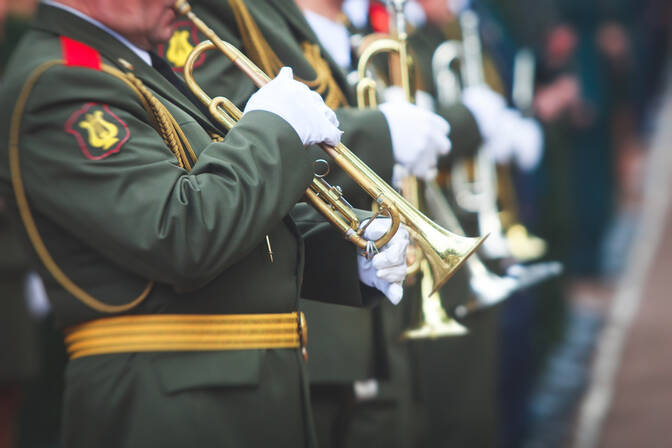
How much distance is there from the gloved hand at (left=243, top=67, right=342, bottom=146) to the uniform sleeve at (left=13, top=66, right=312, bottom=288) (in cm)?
5

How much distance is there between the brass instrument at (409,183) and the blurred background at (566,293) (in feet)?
4.02

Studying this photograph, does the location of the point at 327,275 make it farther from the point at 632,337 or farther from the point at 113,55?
the point at 632,337

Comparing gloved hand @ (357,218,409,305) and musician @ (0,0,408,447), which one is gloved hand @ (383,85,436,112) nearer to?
gloved hand @ (357,218,409,305)

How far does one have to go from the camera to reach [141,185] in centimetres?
170

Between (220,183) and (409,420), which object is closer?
(220,183)

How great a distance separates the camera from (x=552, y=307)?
592cm

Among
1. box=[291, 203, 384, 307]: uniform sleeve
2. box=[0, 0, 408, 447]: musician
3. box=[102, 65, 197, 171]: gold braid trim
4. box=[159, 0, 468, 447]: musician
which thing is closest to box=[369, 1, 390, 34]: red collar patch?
box=[159, 0, 468, 447]: musician

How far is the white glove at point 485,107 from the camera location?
3.58 metres

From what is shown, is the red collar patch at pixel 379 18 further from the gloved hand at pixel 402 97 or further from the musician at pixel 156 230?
the musician at pixel 156 230

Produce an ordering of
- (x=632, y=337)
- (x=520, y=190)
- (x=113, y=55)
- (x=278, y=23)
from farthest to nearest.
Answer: (x=632, y=337)
(x=520, y=190)
(x=278, y=23)
(x=113, y=55)

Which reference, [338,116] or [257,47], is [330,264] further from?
[257,47]

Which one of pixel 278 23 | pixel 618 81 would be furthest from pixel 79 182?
pixel 618 81

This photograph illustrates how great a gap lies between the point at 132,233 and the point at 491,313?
2.29m

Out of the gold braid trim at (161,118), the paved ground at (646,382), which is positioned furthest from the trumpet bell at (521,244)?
the gold braid trim at (161,118)
